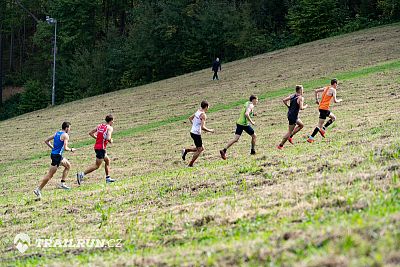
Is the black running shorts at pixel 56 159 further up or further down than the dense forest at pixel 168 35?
further down

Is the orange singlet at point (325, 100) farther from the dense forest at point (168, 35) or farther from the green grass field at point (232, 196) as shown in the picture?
the dense forest at point (168, 35)

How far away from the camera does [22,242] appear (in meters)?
10.1

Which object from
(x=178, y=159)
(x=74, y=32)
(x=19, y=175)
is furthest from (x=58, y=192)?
(x=74, y=32)

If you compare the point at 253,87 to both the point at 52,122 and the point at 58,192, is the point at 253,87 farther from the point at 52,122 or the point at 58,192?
the point at 58,192

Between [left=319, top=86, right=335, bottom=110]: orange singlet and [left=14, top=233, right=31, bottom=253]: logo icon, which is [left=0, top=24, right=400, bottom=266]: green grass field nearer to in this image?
[left=14, top=233, right=31, bottom=253]: logo icon

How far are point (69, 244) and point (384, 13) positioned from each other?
52408mm

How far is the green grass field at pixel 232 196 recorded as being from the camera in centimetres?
636

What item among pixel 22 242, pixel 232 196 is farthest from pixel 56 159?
pixel 232 196

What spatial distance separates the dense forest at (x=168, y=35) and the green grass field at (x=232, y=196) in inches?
1097

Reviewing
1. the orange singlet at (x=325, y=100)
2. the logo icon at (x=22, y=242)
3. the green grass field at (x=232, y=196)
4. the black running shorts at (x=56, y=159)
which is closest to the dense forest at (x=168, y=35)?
the green grass field at (x=232, y=196)

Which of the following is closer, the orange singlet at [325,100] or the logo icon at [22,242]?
the logo icon at [22,242]

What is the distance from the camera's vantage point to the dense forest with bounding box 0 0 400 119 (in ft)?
185

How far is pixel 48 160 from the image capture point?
946 inches

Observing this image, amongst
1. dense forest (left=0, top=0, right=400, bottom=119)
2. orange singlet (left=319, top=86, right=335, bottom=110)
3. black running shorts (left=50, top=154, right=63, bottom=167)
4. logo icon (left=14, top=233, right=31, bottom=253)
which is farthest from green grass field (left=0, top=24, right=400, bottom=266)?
dense forest (left=0, top=0, right=400, bottom=119)
